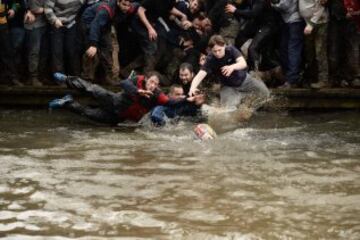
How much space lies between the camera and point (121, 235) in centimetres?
577

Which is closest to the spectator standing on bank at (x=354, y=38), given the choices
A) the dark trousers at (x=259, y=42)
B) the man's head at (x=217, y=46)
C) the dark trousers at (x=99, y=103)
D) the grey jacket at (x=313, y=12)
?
the grey jacket at (x=313, y=12)

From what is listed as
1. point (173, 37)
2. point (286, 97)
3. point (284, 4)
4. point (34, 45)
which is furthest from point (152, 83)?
point (284, 4)

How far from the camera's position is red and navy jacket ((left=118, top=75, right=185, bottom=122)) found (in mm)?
11039

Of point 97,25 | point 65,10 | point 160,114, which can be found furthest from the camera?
point 65,10

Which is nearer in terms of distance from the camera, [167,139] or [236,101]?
[167,139]

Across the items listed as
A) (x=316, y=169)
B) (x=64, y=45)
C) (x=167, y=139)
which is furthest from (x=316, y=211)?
(x=64, y=45)

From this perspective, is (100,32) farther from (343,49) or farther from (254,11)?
(343,49)

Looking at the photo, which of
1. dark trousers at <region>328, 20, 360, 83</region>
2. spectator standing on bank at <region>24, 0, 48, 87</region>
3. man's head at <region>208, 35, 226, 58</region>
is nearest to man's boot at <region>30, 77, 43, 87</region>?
spectator standing on bank at <region>24, 0, 48, 87</region>

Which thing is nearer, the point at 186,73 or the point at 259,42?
the point at 186,73

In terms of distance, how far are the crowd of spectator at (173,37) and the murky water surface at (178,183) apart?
1.60 metres

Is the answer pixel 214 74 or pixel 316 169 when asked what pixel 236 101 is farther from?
pixel 316 169

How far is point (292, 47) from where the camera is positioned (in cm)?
1191

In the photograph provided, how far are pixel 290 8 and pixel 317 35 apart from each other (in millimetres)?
645

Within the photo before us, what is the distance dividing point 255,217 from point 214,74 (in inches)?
218
